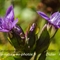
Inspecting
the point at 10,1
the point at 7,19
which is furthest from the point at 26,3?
the point at 7,19

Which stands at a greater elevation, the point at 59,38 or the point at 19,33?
the point at 19,33

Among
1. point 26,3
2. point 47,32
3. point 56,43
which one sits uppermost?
point 47,32

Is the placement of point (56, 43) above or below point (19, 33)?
Result: below

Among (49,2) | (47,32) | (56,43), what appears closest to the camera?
(47,32)

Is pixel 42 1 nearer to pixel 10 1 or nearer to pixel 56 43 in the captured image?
A: pixel 10 1

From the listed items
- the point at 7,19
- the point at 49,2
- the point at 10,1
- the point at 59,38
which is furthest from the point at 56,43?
the point at 7,19

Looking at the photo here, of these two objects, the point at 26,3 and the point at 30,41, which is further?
the point at 26,3

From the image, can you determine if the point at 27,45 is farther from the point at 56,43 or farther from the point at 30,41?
the point at 56,43

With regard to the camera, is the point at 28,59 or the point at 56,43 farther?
the point at 56,43

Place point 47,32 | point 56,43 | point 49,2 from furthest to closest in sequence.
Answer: point 49,2 < point 56,43 < point 47,32
